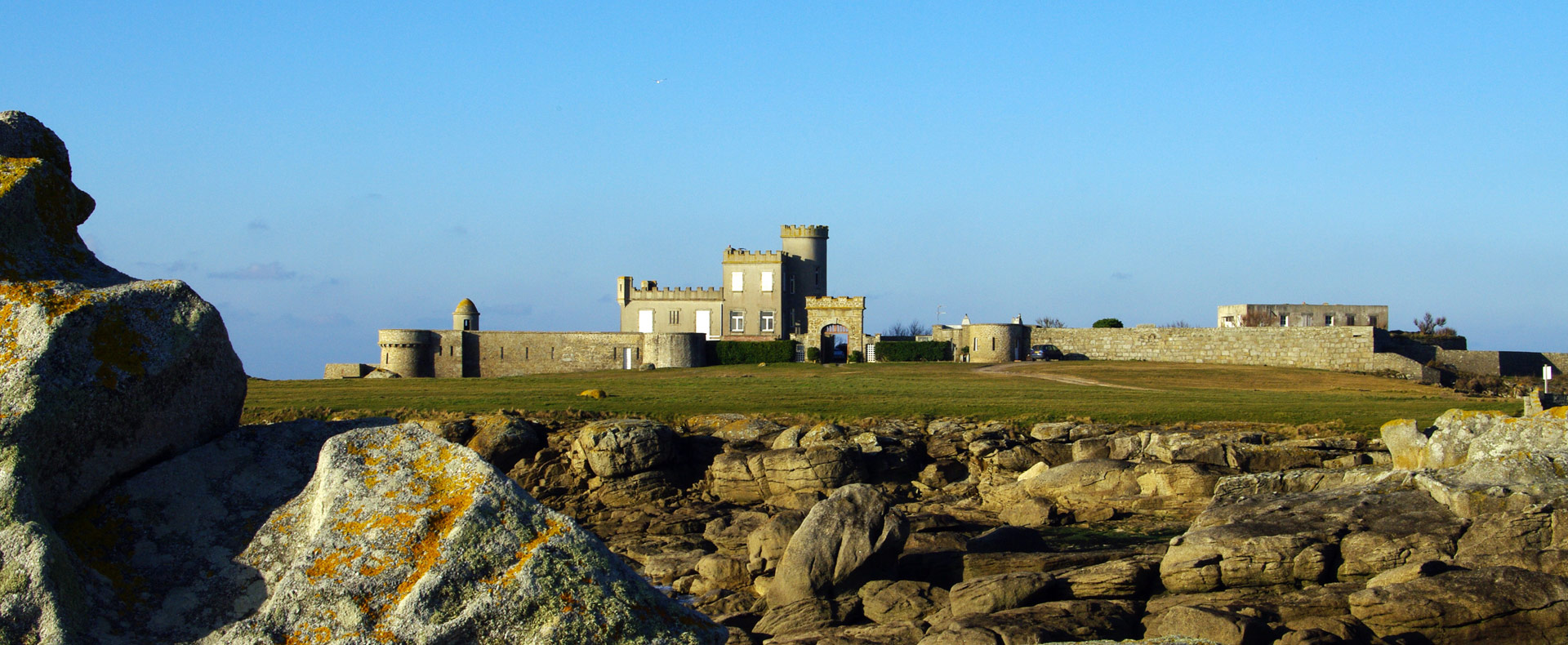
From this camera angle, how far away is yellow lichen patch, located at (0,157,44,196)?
Answer: 486cm

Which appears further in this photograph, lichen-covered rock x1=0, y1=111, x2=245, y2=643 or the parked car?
the parked car

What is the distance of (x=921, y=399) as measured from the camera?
31766 mm

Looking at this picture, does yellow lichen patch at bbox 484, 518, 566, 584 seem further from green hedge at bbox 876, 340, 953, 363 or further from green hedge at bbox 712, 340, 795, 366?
green hedge at bbox 712, 340, 795, 366

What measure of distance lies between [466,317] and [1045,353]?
3078cm

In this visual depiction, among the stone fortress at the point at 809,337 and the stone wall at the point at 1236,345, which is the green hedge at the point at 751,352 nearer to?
the stone fortress at the point at 809,337

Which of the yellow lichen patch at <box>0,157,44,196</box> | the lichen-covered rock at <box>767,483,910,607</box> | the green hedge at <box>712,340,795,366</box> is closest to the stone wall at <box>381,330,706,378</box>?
the green hedge at <box>712,340,795,366</box>

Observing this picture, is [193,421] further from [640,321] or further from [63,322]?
[640,321]

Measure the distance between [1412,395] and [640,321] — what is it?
42048 mm

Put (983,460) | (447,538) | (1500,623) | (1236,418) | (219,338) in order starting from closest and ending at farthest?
(447,538) < (219,338) < (1500,623) < (983,460) < (1236,418)

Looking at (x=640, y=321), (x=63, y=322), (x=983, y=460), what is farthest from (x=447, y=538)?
(x=640, y=321)

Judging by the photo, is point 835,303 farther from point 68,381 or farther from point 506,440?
point 68,381

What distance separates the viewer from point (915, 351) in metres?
56.3

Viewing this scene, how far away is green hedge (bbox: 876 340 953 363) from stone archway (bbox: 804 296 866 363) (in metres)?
1.62

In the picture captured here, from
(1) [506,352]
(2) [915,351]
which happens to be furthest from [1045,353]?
(1) [506,352]
